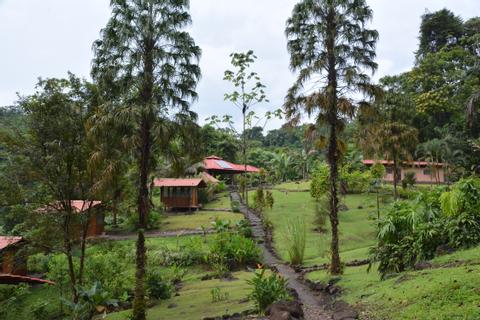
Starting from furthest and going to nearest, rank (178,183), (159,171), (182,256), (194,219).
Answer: (178,183)
(194,219)
(182,256)
(159,171)

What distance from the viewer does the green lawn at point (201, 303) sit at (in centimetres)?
1083

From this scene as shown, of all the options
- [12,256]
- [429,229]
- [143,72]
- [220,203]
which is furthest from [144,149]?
[220,203]

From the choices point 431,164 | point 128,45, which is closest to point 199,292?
point 128,45

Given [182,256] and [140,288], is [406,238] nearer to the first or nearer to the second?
[140,288]

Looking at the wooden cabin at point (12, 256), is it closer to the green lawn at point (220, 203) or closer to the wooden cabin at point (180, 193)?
the wooden cabin at point (180, 193)

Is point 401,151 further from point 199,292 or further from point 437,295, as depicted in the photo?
point 437,295

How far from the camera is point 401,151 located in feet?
91.6

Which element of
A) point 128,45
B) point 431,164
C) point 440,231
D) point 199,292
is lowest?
point 199,292

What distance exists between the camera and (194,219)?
29.3 m

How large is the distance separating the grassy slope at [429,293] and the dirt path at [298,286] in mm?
791

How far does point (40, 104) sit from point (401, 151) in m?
23.6

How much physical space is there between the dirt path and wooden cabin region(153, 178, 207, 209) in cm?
853

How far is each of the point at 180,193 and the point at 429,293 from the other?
92.2 feet

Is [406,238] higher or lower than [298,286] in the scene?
higher
